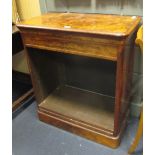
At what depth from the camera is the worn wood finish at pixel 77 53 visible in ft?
3.86

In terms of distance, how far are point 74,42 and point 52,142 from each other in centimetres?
86

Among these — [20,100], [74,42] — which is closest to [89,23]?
[74,42]

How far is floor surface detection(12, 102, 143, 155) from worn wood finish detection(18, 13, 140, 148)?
0.06 m

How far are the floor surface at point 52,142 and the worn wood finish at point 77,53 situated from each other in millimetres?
56

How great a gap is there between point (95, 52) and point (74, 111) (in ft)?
2.32

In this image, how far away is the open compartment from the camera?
167 cm

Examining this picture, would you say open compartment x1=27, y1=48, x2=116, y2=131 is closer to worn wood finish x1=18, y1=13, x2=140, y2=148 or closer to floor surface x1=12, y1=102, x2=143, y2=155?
worn wood finish x1=18, y1=13, x2=140, y2=148

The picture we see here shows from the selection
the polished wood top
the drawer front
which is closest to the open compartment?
the drawer front

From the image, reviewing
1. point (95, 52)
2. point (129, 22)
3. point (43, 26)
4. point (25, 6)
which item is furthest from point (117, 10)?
point (25, 6)

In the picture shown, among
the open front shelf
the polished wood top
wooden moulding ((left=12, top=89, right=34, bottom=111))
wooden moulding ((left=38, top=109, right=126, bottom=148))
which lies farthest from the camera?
wooden moulding ((left=12, top=89, right=34, bottom=111))

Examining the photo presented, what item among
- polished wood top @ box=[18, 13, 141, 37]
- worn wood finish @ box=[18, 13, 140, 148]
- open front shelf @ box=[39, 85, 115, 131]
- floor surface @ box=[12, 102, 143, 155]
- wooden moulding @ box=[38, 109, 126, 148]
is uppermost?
polished wood top @ box=[18, 13, 141, 37]

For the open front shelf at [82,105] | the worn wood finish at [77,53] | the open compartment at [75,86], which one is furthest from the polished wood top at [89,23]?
the open front shelf at [82,105]

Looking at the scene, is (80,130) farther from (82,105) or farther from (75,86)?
(75,86)
